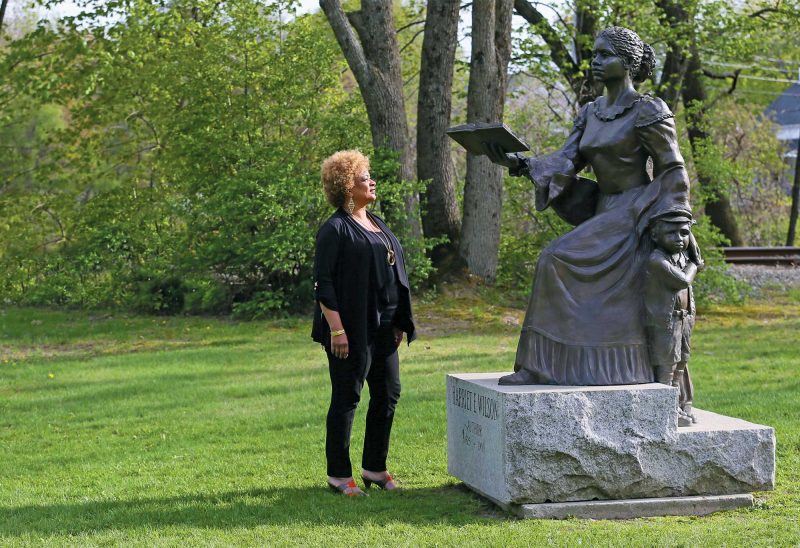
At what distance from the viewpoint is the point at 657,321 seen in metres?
6.70

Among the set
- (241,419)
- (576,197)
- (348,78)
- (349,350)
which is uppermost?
(348,78)

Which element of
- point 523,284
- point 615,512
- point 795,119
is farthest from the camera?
point 795,119

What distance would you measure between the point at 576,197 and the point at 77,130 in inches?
697

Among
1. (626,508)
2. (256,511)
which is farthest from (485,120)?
(626,508)

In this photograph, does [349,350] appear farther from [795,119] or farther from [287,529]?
[795,119]

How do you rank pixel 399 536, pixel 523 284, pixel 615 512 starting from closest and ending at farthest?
pixel 399 536 → pixel 615 512 → pixel 523 284

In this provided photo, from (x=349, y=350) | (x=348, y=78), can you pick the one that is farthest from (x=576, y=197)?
(x=348, y=78)

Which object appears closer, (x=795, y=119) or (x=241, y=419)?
(x=241, y=419)

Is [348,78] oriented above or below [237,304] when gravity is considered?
above

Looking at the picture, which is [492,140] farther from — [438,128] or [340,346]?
[438,128]

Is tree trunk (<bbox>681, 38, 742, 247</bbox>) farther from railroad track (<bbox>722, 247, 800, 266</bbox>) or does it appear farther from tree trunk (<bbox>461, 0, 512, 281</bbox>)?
tree trunk (<bbox>461, 0, 512, 281</bbox>)

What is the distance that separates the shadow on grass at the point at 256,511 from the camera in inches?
257

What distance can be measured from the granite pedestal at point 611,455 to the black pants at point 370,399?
82cm

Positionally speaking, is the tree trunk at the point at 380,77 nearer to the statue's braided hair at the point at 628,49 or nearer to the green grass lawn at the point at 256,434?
the green grass lawn at the point at 256,434
